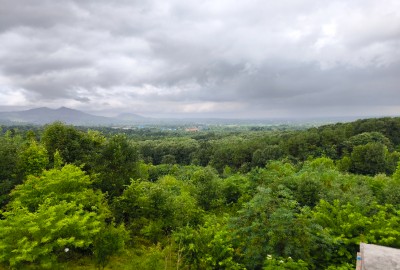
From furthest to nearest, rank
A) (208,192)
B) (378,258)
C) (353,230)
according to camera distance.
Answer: (208,192), (353,230), (378,258)

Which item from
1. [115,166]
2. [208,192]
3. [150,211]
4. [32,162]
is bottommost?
[208,192]

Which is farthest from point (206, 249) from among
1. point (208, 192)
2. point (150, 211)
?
point (208, 192)

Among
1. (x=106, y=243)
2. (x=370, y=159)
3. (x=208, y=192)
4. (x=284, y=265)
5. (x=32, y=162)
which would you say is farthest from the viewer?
(x=370, y=159)

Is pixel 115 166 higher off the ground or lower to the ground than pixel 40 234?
higher

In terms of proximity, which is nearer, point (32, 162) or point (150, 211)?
point (150, 211)

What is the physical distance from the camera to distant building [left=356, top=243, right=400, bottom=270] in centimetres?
774

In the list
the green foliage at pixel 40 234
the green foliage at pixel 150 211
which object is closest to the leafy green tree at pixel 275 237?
the green foliage at pixel 150 211

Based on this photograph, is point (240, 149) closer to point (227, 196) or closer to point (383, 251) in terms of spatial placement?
point (227, 196)

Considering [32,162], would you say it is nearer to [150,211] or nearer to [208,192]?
[150,211]

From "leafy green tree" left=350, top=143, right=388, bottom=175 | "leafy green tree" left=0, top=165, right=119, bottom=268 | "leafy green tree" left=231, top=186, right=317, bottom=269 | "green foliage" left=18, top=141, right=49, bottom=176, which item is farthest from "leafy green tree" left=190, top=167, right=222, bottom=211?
"leafy green tree" left=350, top=143, right=388, bottom=175

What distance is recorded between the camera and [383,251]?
8.54 m

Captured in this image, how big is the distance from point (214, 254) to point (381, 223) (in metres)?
7.34

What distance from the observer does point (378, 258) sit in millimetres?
8086

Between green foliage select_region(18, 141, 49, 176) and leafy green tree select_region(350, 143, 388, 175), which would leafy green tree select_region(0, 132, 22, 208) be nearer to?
green foliage select_region(18, 141, 49, 176)
